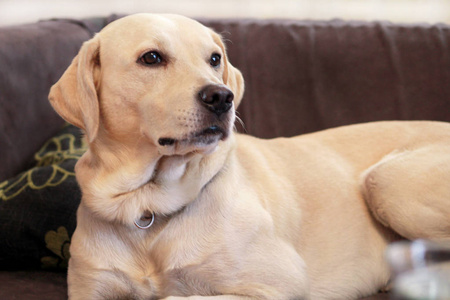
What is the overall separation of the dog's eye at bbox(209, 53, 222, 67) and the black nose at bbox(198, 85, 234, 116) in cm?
27

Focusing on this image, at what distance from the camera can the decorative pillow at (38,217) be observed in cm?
204

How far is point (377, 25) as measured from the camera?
2.96 m

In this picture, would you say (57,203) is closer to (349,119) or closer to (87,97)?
(87,97)

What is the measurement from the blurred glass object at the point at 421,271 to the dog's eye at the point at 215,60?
102cm

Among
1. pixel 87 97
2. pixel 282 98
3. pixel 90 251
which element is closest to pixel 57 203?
pixel 90 251

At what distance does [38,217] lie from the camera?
2051 mm

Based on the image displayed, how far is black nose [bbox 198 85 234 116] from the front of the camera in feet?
4.74

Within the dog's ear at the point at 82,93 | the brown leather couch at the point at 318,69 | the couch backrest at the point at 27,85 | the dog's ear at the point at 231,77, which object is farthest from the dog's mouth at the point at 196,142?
the brown leather couch at the point at 318,69

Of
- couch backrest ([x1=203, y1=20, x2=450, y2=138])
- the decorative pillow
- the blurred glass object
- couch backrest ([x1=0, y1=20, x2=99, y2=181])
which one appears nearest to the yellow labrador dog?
the decorative pillow

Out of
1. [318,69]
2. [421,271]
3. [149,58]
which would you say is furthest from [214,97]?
[318,69]

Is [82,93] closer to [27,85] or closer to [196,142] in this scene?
[196,142]

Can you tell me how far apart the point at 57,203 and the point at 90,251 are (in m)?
0.52

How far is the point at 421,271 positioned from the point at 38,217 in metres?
1.62

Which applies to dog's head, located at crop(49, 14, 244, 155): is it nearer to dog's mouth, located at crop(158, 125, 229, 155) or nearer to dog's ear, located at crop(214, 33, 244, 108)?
dog's mouth, located at crop(158, 125, 229, 155)
